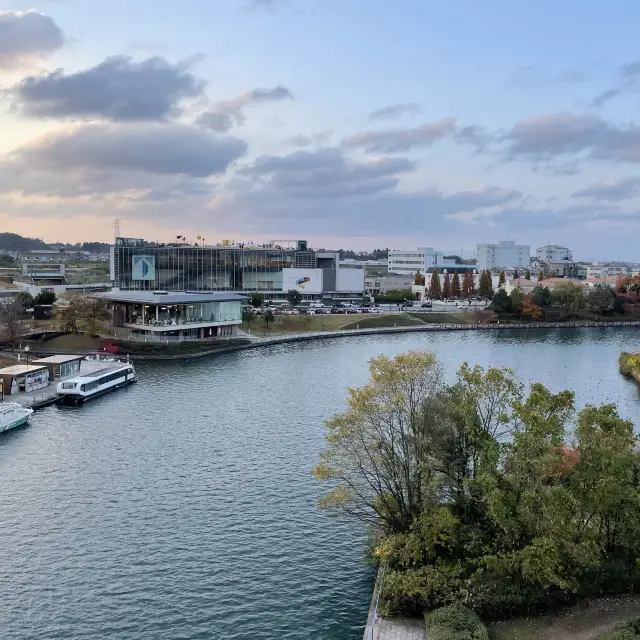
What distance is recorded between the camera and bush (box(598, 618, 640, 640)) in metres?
13.6

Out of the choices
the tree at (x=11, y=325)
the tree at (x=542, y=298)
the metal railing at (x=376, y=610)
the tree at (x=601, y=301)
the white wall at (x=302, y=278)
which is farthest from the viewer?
the white wall at (x=302, y=278)

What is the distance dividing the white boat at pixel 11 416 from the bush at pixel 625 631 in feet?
97.1

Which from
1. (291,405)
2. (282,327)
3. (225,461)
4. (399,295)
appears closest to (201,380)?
(291,405)

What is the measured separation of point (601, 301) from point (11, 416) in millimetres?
84939

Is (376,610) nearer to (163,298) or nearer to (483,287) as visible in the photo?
(163,298)

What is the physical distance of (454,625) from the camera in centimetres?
1488

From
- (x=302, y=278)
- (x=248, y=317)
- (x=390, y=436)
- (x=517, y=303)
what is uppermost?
(x=302, y=278)

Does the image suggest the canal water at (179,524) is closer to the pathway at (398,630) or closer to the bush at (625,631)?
the pathway at (398,630)

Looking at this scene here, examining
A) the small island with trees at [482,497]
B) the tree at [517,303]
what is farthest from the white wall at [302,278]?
the small island with trees at [482,497]

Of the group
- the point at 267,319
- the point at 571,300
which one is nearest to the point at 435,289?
the point at 571,300

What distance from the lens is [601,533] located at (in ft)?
57.3

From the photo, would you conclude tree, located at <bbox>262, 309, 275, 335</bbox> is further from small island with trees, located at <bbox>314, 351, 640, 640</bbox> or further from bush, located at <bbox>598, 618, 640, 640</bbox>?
bush, located at <bbox>598, 618, 640, 640</bbox>

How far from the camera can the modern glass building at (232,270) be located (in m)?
95.1

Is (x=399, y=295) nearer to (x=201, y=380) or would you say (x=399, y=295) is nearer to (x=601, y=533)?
(x=201, y=380)
